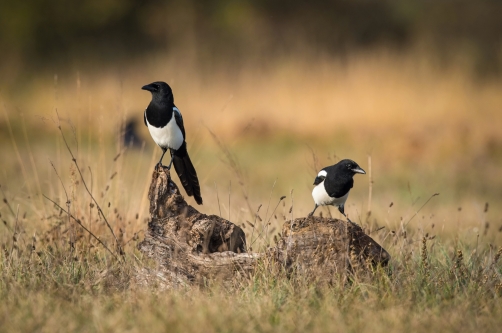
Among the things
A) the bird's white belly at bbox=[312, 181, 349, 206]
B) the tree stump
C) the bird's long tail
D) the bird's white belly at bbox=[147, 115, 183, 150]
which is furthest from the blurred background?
the bird's white belly at bbox=[312, 181, 349, 206]

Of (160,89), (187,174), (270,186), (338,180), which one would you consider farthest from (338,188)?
(270,186)

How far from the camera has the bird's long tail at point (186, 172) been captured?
5.53 m

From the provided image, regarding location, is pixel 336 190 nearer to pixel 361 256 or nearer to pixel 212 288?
pixel 361 256

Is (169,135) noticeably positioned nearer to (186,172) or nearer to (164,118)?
(164,118)

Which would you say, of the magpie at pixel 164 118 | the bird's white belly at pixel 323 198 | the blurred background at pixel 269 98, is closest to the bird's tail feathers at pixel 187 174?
the magpie at pixel 164 118

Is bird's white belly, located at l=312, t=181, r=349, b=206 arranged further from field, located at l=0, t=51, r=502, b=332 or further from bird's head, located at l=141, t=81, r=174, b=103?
bird's head, located at l=141, t=81, r=174, b=103

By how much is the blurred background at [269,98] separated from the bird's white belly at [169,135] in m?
0.72

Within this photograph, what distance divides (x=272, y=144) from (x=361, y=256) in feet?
29.0

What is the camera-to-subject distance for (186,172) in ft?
18.3

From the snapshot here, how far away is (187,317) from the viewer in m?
3.65

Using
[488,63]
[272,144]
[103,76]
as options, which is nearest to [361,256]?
[272,144]

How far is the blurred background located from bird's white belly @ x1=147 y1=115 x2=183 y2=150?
2.35ft

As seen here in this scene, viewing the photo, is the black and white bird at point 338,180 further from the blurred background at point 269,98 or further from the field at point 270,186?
the blurred background at point 269,98

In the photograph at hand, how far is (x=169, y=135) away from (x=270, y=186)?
5655 millimetres
